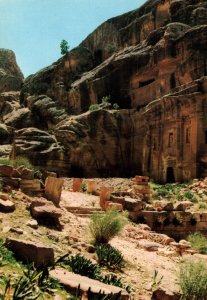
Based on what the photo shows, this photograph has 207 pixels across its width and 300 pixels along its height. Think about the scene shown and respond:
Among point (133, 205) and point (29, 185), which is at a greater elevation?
point (29, 185)

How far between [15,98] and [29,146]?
83.3ft

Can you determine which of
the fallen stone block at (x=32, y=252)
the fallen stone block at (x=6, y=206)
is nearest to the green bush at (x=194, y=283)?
the fallen stone block at (x=32, y=252)

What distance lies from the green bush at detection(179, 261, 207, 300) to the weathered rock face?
63368 mm

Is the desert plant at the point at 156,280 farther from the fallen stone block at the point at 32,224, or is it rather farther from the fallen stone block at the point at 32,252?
the fallen stone block at the point at 32,224

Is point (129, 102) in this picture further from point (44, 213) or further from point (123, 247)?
point (44, 213)

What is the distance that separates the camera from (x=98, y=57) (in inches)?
→ 2367

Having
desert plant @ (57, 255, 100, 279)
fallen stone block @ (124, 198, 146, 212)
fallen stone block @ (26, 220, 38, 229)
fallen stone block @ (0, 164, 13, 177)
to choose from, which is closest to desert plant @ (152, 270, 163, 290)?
desert plant @ (57, 255, 100, 279)

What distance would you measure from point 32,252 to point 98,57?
5522 centimetres

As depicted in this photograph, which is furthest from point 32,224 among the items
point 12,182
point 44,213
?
point 12,182

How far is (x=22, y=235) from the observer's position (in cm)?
903

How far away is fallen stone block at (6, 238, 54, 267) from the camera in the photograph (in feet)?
23.3

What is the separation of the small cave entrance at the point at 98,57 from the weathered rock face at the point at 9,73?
16.0 m

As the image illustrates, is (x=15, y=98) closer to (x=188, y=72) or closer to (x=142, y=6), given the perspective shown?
(x=142, y=6)

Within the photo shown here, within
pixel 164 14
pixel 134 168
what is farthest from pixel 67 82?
pixel 134 168
